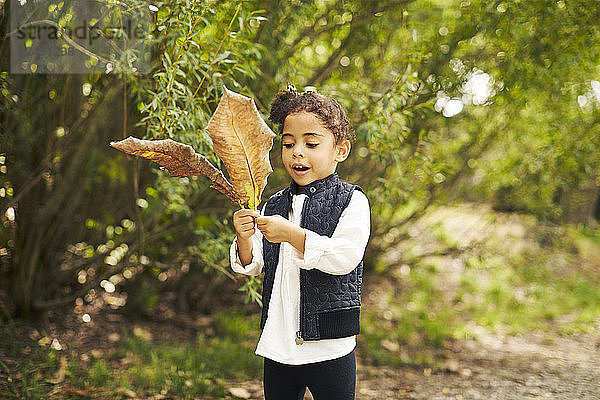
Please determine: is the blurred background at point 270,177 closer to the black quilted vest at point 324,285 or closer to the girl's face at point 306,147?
the girl's face at point 306,147

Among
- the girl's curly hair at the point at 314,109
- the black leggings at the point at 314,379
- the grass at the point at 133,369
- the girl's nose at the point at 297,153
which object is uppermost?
the girl's curly hair at the point at 314,109

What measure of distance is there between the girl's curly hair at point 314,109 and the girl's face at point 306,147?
20 mm

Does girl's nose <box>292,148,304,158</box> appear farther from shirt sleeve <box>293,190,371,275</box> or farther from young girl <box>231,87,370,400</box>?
shirt sleeve <box>293,190,371,275</box>

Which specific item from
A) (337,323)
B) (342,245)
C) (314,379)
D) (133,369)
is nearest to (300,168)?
(342,245)

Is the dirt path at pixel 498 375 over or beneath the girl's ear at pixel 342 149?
beneath

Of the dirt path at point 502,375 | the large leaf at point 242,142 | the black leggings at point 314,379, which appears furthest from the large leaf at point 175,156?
the dirt path at point 502,375

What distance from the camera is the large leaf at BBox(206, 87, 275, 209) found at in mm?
1762

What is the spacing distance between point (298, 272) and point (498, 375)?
2674mm

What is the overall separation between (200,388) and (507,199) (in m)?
3.20

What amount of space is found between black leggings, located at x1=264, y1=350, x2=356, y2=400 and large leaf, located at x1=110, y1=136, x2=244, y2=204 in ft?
2.11

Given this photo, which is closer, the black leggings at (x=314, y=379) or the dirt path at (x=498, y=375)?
the black leggings at (x=314, y=379)

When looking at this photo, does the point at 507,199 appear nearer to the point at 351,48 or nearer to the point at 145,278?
the point at 351,48

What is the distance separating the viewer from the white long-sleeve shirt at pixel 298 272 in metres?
1.81

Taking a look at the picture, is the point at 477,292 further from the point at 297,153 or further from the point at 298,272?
the point at 297,153
